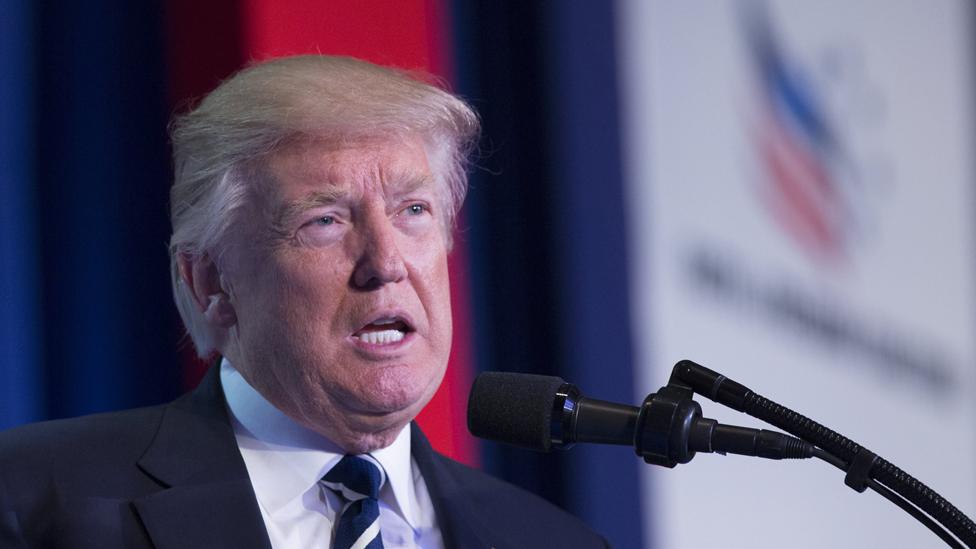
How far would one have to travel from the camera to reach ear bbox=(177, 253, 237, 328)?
6.59 feet

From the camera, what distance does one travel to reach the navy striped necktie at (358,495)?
1892 millimetres

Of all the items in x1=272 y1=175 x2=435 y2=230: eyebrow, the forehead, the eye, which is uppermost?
the forehead

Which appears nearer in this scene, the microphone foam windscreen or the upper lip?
the microphone foam windscreen

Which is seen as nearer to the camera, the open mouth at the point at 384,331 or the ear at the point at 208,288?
the open mouth at the point at 384,331

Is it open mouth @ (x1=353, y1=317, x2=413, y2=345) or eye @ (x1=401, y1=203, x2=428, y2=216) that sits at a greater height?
eye @ (x1=401, y1=203, x2=428, y2=216)

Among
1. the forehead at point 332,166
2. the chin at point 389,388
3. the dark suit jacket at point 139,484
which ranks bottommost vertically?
the dark suit jacket at point 139,484

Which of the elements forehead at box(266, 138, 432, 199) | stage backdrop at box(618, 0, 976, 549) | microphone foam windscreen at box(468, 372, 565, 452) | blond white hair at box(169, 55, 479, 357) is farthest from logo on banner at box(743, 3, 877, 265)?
microphone foam windscreen at box(468, 372, 565, 452)

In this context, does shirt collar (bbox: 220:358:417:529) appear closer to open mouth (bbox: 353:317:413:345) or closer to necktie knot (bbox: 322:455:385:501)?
necktie knot (bbox: 322:455:385:501)

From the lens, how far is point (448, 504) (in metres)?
2.10

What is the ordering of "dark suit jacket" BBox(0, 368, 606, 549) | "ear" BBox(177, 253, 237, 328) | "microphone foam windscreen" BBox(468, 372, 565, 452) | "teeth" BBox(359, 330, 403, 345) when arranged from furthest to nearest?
1. "ear" BBox(177, 253, 237, 328)
2. "teeth" BBox(359, 330, 403, 345)
3. "dark suit jacket" BBox(0, 368, 606, 549)
4. "microphone foam windscreen" BBox(468, 372, 565, 452)

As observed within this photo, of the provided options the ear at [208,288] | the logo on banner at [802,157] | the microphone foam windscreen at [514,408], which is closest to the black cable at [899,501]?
the microphone foam windscreen at [514,408]

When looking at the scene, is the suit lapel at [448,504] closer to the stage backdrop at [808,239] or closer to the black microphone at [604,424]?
the black microphone at [604,424]

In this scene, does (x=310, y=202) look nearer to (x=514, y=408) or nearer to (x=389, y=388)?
(x=389, y=388)

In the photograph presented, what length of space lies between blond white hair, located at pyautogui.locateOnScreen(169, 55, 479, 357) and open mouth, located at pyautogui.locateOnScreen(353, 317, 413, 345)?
0.94 ft
